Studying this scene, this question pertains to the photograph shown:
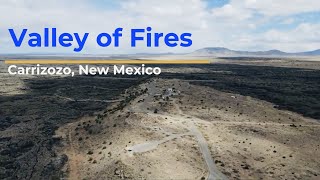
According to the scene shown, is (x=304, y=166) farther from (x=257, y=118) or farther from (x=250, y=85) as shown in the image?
(x=250, y=85)

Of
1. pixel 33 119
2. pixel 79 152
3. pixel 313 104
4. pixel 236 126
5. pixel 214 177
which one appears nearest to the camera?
pixel 214 177

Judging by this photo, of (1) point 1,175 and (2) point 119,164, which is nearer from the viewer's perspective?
(2) point 119,164

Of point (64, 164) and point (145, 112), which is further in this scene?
point (145, 112)

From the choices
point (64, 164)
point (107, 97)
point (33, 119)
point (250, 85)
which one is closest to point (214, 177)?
point (64, 164)

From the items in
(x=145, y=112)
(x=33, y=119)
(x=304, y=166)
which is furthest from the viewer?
(x=33, y=119)

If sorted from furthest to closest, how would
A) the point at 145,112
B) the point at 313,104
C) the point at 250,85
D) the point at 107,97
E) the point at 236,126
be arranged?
the point at 250,85
the point at 107,97
the point at 313,104
the point at 145,112
the point at 236,126

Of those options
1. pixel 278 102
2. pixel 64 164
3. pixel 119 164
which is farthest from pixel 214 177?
pixel 278 102

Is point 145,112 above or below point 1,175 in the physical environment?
above

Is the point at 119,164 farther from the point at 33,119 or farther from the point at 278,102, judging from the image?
the point at 278,102

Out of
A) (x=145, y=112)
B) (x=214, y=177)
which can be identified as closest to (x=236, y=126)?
(x=145, y=112)

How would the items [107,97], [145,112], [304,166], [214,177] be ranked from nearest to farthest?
[214,177], [304,166], [145,112], [107,97]
